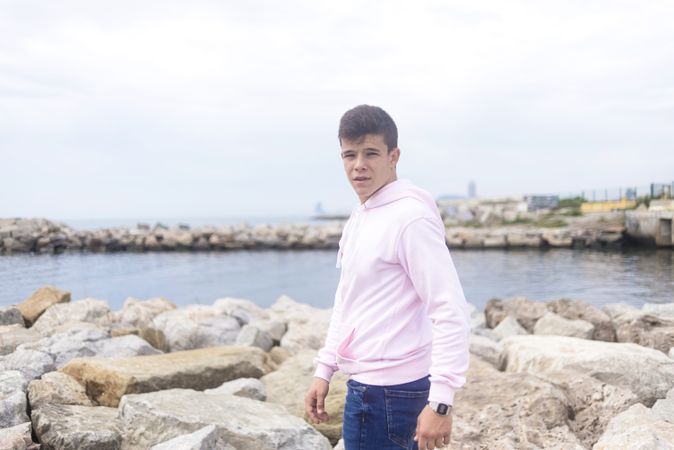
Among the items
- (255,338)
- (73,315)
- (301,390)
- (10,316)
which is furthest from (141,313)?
(301,390)

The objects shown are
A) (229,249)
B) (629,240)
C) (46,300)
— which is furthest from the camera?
(229,249)

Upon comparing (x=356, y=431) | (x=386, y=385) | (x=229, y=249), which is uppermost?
(x=386, y=385)

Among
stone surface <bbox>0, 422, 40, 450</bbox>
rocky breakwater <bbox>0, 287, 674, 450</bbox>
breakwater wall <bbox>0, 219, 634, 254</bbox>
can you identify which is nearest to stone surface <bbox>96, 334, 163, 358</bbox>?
rocky breakwater <bbox>0, 287, 674, 450</bbox>

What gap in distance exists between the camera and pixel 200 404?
359 cm

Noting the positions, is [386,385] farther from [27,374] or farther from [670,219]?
[670,219]

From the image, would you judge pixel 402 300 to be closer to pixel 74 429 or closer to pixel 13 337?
pixel 74 429

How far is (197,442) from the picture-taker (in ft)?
9.41

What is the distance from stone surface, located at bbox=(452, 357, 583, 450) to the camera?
3.19 meters

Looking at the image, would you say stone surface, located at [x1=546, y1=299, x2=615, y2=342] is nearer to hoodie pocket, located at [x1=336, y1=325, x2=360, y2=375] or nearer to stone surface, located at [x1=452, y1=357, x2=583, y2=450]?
stone surface, located at [x1=452, y1=357, x2=583, y2=450]

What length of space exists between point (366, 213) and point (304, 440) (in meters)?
2.09

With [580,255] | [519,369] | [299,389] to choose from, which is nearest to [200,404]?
[299,389]

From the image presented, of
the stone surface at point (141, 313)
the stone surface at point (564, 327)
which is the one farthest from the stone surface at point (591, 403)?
the stone surface at point (141, 313)

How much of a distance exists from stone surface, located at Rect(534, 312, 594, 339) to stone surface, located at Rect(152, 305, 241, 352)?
3.74 meters

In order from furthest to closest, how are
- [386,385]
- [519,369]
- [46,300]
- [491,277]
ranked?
1. [491,277]
2. [46,300]
3. [519,369]
4. [386,385]
